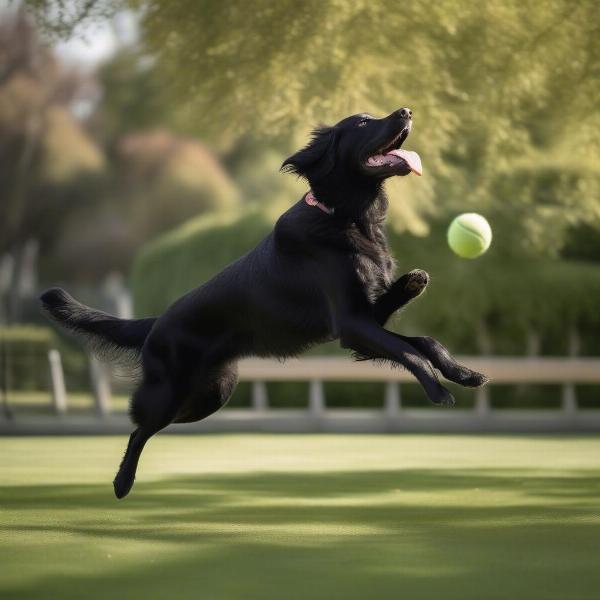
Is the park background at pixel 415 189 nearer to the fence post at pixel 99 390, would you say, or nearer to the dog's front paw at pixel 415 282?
the fence post at pixel 99 390

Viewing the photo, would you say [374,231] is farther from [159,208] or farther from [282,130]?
[159,208]

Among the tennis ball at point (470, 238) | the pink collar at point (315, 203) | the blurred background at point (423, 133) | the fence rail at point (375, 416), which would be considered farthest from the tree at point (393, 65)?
the pink collar at point (315, 203)

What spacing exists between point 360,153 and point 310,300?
2.62 ft

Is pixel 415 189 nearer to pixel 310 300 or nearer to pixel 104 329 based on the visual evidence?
pixel 104 329

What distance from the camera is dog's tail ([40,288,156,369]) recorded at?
7.44m

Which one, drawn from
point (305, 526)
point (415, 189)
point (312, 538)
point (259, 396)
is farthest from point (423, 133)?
point (312, 538)

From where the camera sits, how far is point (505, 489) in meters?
7.91

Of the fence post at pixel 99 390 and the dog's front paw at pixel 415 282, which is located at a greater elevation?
the dog's front paw at pixel 415 282

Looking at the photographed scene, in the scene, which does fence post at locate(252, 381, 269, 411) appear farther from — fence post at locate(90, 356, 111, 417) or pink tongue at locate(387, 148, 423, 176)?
pink tongue at locate(387, 148, 423, 176)

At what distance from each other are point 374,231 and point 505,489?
2.26 m

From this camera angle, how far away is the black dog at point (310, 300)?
6195 mm

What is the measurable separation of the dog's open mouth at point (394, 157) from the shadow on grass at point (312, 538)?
1.76 metres

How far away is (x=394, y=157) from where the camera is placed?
6.34m

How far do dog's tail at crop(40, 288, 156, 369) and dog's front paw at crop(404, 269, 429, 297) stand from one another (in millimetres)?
1767
